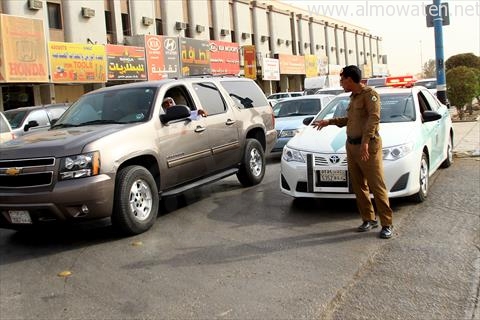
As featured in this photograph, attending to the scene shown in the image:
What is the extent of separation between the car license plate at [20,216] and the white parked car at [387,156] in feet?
10.2

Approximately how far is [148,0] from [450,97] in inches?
993

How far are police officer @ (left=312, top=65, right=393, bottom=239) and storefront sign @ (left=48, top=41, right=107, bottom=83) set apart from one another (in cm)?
2506

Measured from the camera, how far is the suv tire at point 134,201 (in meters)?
5.83

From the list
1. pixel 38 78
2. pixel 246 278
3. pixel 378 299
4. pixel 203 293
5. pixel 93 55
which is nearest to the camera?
pixel 378 299

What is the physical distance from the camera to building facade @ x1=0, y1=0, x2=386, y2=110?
98.2 ft

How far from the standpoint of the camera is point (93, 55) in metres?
30.3

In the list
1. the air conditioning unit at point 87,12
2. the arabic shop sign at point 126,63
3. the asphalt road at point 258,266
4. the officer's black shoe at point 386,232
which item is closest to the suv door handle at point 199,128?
the asphalt road at point 258,266

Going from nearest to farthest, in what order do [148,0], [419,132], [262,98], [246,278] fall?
[246,278], [419,132], [262,98], [148,0]

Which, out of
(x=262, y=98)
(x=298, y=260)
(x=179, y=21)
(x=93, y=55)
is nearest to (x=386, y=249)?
(x=298, y=260)

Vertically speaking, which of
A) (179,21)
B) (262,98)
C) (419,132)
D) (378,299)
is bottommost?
(378,299)

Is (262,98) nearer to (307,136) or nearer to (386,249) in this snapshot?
(307,136)

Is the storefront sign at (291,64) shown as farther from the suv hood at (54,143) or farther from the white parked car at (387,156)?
the suv hood at (54,143)

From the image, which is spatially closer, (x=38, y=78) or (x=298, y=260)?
(x=298, y=260)

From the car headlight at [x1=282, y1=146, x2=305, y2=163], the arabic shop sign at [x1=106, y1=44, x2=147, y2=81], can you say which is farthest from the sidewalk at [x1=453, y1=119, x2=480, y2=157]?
the arabic shop sign at [x1=106, y1=44, x2=147, y2=81]
